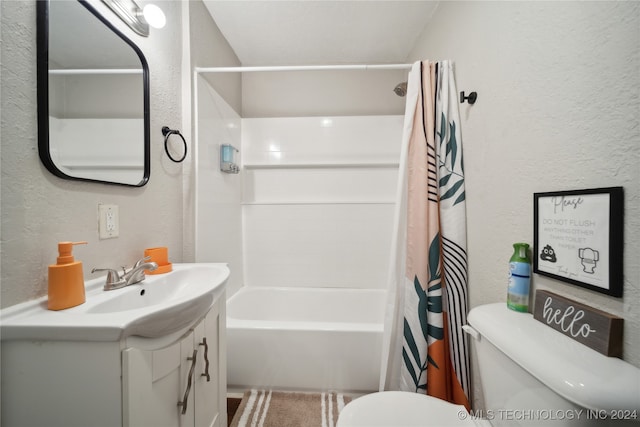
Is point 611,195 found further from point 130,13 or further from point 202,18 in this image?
point 202,18

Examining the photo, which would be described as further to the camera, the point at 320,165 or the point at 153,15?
the point at 320,165

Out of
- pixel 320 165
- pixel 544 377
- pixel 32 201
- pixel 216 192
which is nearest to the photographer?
pixel 544 377

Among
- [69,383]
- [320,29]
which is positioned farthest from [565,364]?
[320,29]

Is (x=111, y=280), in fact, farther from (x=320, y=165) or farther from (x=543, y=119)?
(x=320, y=165)

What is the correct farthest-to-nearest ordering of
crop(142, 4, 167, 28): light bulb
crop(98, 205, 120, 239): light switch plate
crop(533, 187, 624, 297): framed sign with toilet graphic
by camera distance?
crop(142, 4, 167, 28): light bulb → crop(98, 205, 120, 239): light switch plate → crop(533, 187, 624, 297): framed sign with toilet graphic

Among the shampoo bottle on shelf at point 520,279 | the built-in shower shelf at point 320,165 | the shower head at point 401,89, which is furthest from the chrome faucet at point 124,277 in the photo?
A: the shower head at point 401,89

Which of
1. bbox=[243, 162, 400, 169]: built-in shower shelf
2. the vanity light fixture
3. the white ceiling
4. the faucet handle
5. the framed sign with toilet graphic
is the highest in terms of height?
the white ceiling

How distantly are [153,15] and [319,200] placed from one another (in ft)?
5.13

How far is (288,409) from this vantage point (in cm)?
133

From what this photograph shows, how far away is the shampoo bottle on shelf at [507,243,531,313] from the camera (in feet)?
2.56

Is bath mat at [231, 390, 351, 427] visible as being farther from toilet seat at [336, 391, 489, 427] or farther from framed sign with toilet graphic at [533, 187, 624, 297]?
framed sign with toilet graphic at [533, 187, 624, 297]

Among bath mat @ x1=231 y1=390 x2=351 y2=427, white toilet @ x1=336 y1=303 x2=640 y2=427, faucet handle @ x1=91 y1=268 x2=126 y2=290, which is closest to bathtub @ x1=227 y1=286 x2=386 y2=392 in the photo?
bath mat @ x1=231 y1=390 x2=351 y2=427

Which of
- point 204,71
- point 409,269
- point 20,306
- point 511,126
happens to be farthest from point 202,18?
point 409,269

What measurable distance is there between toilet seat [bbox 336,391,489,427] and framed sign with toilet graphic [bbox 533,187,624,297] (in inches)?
21.5
